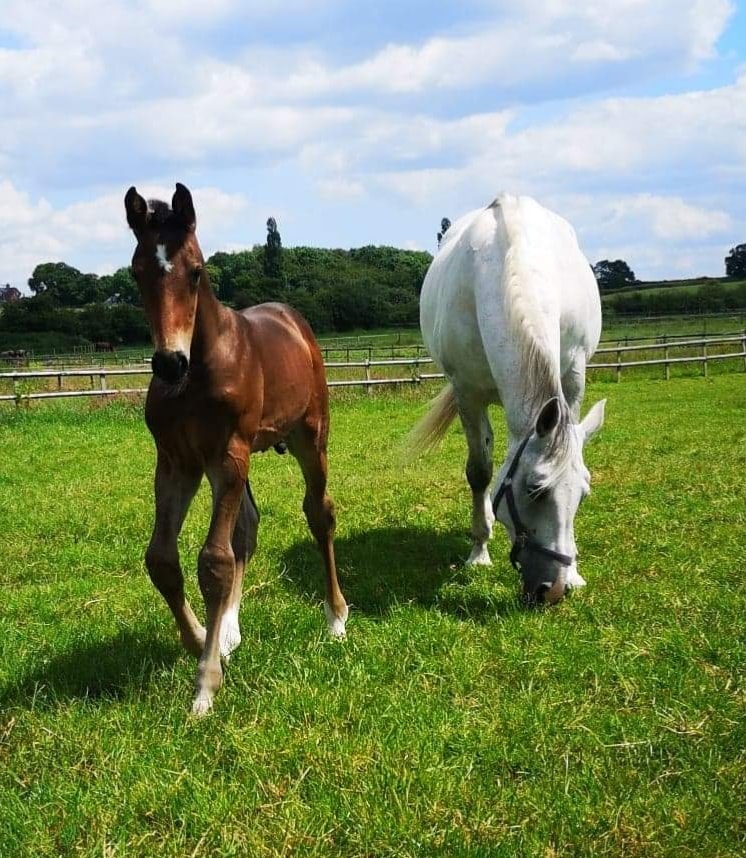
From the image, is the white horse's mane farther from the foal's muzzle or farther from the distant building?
the distant building

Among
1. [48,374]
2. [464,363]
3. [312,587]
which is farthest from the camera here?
[48,374]

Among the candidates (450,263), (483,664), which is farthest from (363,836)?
(450,263)

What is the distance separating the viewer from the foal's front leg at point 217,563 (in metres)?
3.09

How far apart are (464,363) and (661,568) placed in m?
1.79

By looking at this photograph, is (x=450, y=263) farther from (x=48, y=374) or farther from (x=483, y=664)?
(x=48, y=374)

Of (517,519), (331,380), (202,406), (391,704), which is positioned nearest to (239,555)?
(202,406)

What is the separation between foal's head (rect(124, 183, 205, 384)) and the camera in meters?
2.67

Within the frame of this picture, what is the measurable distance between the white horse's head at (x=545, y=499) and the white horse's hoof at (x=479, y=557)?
1.08m

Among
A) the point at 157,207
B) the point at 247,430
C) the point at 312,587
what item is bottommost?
the point at 312,587

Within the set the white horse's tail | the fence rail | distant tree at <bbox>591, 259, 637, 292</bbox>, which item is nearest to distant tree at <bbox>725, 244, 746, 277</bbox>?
distant tree at <bbox>591, 259, 637, 292</bbox>

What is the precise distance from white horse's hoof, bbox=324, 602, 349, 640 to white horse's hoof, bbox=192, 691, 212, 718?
881 mm

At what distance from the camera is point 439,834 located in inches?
87.0

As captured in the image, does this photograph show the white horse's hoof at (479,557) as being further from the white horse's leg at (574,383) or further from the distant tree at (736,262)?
the distant tree at (736,262)

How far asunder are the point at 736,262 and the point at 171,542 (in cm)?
7192
